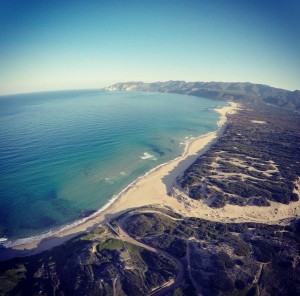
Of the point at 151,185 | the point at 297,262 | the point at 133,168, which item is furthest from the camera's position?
the point at 133,168

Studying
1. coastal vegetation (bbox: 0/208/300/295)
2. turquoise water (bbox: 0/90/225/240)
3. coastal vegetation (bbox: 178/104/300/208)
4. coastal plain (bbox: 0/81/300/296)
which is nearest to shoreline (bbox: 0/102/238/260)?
coastal plain (bbox: 0/81/300/296)

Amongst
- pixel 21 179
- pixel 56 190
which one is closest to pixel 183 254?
pixel 56 190

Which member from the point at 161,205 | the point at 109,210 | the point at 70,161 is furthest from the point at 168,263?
the point at 70,161

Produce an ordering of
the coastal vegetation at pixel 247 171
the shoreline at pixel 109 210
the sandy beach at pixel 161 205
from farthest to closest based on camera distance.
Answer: the coastal vegetation at pixel 247 171, the sandy beach at pixel 161 205, the shoreline at pixel 109 210

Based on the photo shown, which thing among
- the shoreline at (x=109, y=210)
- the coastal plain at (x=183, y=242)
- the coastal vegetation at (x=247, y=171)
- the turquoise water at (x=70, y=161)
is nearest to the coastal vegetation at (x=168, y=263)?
the coastal plain at (x=183, y=242)

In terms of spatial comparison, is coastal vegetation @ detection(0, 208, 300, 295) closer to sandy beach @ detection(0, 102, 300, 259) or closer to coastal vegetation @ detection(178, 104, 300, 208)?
sandy beach @ detection(0, 102, 300, 259)

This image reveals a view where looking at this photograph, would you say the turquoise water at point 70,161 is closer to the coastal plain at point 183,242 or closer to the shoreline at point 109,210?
the shoreline at point 109,210

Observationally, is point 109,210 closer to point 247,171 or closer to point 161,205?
point 161,205

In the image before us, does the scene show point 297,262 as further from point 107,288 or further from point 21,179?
point 21,179
